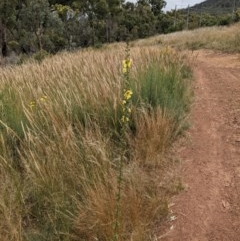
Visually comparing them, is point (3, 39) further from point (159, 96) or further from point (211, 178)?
point (211, 178)

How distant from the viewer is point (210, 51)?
630 inches

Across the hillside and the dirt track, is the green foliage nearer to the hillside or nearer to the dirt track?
the dirt track

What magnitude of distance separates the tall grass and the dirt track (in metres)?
0.20

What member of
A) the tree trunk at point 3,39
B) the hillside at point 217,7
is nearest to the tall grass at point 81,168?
the tree trunk at point 3,39

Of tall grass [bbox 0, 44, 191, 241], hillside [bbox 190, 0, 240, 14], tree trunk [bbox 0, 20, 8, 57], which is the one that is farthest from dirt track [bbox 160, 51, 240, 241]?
hillside [bbox 190, 0, 240, 14]

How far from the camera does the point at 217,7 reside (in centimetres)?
7056

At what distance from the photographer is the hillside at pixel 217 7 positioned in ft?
177

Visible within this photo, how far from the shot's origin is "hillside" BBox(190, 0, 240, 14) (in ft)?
177

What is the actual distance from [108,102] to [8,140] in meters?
1.10

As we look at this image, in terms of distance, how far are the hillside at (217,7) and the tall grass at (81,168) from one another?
39.6 metres

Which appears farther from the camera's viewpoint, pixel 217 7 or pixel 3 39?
pixel 217 7

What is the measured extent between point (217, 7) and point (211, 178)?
7237cm

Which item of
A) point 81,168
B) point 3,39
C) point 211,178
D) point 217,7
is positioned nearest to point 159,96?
point 211,178

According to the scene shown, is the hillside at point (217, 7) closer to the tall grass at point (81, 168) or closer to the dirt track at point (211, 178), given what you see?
the dirt track at point (211, 178)
